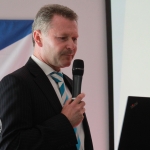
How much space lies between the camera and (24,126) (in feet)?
3.15

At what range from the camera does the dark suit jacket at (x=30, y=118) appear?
0.95 m

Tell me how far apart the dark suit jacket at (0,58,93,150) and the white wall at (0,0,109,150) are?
117cm

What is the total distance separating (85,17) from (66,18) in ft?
3.63

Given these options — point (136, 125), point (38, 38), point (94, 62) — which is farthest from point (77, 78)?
point (94, 62)

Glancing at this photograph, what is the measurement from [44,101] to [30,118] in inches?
4.0

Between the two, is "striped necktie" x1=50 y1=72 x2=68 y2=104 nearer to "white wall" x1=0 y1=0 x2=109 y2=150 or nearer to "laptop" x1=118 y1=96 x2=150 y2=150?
"laptop" x1=118 y1=96 x2=150 y2=150

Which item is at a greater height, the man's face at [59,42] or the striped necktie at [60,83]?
the man's face at [59,42]

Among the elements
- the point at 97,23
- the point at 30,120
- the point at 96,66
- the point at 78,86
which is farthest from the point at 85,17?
the point at 30,120

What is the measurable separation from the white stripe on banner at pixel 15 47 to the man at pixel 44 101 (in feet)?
3.10

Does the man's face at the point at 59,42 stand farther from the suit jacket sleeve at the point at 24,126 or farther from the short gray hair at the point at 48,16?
the suit jacket sleeve at the point at 24,126

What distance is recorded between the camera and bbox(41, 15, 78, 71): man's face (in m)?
1.17

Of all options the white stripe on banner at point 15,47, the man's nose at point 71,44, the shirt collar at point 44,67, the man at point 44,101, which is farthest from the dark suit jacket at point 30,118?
the white stripe on banner at point 15,47

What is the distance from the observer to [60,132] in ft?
3.27

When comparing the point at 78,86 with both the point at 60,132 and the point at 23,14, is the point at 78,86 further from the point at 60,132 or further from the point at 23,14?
the point at 23,14
